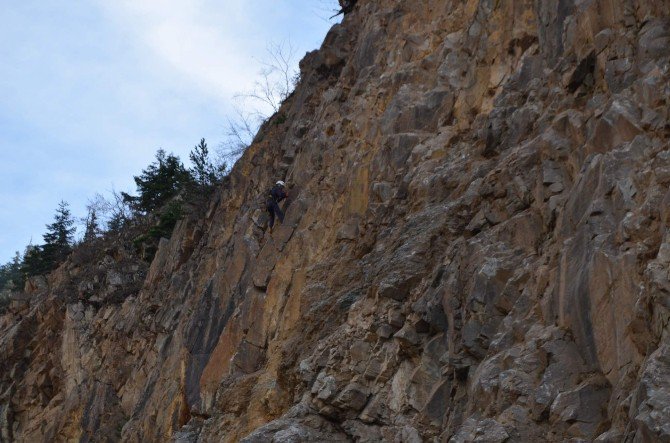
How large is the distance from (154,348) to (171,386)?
429 cm

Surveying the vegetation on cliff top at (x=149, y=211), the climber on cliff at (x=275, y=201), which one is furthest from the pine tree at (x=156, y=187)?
the climber on cliff at (x=275, y=201)

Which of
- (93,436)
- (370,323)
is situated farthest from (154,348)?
(370,323)

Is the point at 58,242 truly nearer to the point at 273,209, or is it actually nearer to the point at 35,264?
the point at 35,264

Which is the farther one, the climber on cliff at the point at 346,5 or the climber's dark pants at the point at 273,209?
the climber on cliff at the point at 346,5

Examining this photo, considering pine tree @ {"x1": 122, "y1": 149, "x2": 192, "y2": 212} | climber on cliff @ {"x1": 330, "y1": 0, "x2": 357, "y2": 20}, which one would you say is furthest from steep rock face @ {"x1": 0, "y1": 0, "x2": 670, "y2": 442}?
pine tree @ {"x1": 122, "y1": 149, "x2": 192, "y2": 212}

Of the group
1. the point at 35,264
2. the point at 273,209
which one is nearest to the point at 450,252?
the point at 273,209

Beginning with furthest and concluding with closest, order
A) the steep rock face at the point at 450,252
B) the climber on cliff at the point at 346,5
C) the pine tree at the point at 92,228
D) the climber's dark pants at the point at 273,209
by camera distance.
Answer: the pine tree at the point at 92,228, the climber on cliff at the point at 346,5, the climber's dark pants at the point at 273,209, the steep rock face at the point at 450,252

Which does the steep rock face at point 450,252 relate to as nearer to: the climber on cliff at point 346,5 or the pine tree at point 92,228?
the climber on cliff at point 346,5

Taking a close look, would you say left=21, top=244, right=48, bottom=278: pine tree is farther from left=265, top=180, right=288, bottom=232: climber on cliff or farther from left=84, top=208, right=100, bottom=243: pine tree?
left=265, top=180, right=288, bottom=232: climber on cliff

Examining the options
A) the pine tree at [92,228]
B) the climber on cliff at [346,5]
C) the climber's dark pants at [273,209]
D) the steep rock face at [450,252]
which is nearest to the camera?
the steep rock face at [450,252]

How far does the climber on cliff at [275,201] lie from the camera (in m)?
18.5

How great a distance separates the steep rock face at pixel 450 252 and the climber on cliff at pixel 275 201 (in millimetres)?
374

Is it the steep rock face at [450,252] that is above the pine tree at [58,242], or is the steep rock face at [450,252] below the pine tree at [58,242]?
below

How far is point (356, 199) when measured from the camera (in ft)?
51.0
